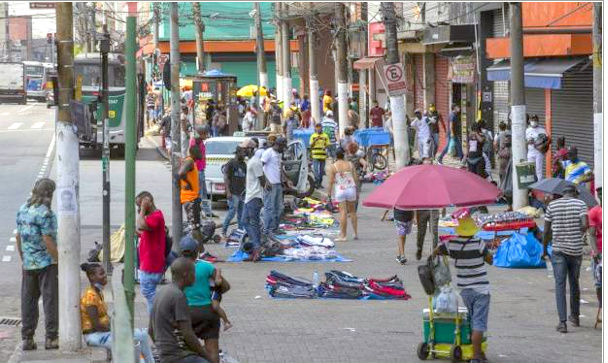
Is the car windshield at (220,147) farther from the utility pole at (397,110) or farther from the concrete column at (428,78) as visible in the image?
the concrete column at (428,78)

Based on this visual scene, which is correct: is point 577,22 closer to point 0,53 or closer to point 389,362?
point 389,362

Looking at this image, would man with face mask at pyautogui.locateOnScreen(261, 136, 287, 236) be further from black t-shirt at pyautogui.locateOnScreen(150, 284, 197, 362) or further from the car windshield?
black t-shirt at pyautogui.locateOnScreen(150, 284, 197, 362)

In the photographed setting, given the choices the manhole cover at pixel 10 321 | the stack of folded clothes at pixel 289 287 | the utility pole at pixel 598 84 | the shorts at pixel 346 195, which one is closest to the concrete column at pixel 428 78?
the shorts at pixel 346 195

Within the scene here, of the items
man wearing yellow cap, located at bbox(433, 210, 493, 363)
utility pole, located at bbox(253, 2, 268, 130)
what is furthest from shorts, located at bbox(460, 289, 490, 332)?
utility pole, located at bbox(253, 2, 268, 130)

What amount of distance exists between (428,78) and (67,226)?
2965 cm

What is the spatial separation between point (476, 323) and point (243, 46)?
66210 mm

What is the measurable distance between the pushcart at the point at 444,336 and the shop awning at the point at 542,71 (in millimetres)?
14244

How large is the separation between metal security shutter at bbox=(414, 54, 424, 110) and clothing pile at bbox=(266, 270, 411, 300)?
2651cm

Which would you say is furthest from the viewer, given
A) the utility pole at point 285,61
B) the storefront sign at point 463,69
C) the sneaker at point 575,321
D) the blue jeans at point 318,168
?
the utility pole at point 285,61

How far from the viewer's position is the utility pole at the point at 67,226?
38.9 feet

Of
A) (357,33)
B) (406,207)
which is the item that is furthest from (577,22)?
(357,33)

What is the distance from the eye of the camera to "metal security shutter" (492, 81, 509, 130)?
31431mm

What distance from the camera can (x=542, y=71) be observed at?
2605 cm

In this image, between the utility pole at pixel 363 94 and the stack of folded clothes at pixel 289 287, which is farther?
the utility pole at pixel 363 94
